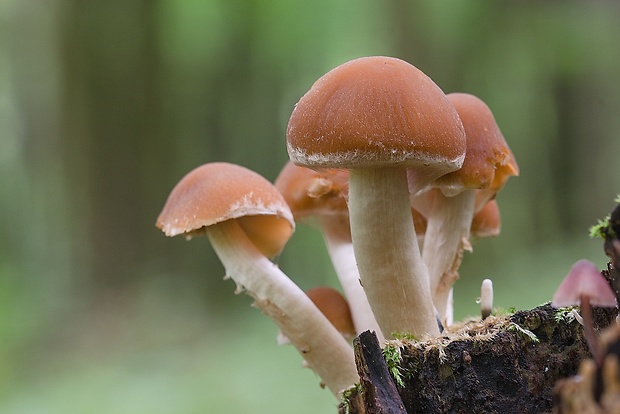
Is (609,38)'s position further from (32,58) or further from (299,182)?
(32,58)

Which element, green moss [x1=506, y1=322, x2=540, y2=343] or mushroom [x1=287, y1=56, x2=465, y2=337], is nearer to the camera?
mushroom [x1=287, y1=56, x2=465, y2=337]

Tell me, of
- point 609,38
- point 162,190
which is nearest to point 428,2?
point 609,38

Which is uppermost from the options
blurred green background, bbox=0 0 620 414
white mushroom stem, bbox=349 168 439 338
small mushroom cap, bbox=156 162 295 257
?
Answer: blurred green background, bbox=0 0 620 414

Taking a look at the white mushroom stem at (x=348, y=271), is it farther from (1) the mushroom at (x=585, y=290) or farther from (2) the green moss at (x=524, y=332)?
(1) the mushroom at (x=585, y=290)

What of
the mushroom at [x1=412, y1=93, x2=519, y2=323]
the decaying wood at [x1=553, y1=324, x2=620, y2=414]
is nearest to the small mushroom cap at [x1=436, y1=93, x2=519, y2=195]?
the mushroom at [x1=412, y1=93, x2=519, y2=323]

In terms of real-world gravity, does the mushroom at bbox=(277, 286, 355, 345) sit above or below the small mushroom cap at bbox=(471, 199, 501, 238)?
below

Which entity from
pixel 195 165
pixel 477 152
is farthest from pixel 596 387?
pixel 195 165

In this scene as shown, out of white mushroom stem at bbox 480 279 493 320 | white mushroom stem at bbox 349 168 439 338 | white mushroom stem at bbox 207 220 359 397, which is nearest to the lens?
white mushroom stem at bbox 349 168 439 338

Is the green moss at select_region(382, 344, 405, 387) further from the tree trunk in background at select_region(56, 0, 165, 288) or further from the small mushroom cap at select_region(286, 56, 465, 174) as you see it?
the tree trunk in background at select_region(56, 0, 165, 288)
